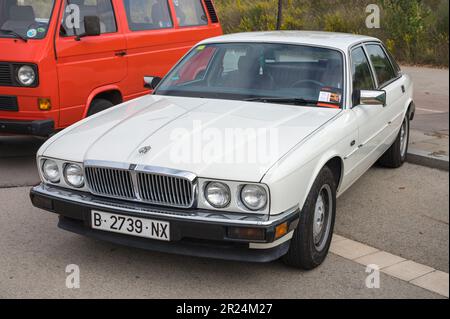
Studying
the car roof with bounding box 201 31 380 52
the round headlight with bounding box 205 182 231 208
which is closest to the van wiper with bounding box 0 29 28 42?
the car roof with bounding box 201 31 380 52

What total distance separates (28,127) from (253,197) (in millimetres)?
3435

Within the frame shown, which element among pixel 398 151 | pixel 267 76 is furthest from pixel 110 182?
pixel 398 151

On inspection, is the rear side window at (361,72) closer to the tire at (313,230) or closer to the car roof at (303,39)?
the car roof at (303,39)

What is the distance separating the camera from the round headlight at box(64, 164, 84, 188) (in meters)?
4.00

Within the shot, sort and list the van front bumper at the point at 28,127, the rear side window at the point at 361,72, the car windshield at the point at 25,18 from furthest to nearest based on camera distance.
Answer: the car windshield at the point at 25,18
the van front bumper at the point at 28,127
the rear side window at the point at 361,72

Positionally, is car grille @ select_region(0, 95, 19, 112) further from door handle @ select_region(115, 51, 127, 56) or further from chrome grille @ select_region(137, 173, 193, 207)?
chrome grille @ select_region(137, 173, 193, 207)

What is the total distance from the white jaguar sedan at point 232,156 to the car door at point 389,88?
0.40 meters

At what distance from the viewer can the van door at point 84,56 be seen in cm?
646

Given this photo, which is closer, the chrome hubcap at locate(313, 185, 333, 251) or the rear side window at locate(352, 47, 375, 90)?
the chrome hubcap at locate(313, 185, 333, 251)

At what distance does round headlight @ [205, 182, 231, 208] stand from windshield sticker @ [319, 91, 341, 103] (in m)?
1.49

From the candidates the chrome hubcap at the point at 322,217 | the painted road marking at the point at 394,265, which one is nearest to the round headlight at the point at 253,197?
the chrome hubcap at the point at 322,217

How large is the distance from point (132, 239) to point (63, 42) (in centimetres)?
337
